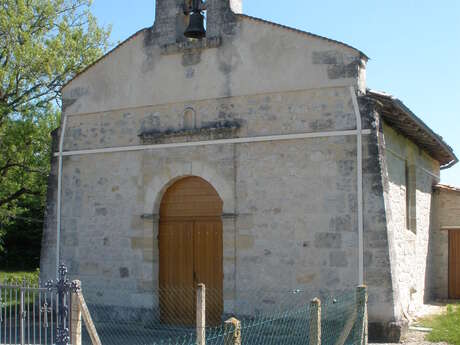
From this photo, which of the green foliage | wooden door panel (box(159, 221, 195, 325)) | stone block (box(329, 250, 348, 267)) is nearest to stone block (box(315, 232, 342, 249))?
stone block (box(329, 250, 348, 267))

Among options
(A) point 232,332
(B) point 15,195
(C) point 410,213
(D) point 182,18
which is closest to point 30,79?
(B) point 15,195

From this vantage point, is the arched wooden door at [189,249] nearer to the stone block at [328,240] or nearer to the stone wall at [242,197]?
the stone wall at [242,197]

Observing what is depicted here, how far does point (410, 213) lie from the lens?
13.9 meters

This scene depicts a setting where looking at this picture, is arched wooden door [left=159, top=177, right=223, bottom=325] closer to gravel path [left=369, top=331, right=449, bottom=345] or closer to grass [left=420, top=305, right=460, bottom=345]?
gravel path [left=369, top=331, right=449, bottom=345]

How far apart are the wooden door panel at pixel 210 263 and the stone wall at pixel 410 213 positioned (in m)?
3.23

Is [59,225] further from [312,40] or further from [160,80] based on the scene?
[312,40]

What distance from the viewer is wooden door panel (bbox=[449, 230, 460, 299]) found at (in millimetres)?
15773

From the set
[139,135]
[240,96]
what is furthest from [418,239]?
[139,135]

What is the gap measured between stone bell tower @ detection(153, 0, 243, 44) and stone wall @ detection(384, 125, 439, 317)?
369 centimetres

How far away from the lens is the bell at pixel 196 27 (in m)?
12.2

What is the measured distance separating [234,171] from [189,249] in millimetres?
1806

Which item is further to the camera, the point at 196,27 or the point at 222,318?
the point at 196,27

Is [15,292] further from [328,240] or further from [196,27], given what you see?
[196,27]

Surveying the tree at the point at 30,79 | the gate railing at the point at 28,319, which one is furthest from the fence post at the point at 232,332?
the tree at the point at 30,79
